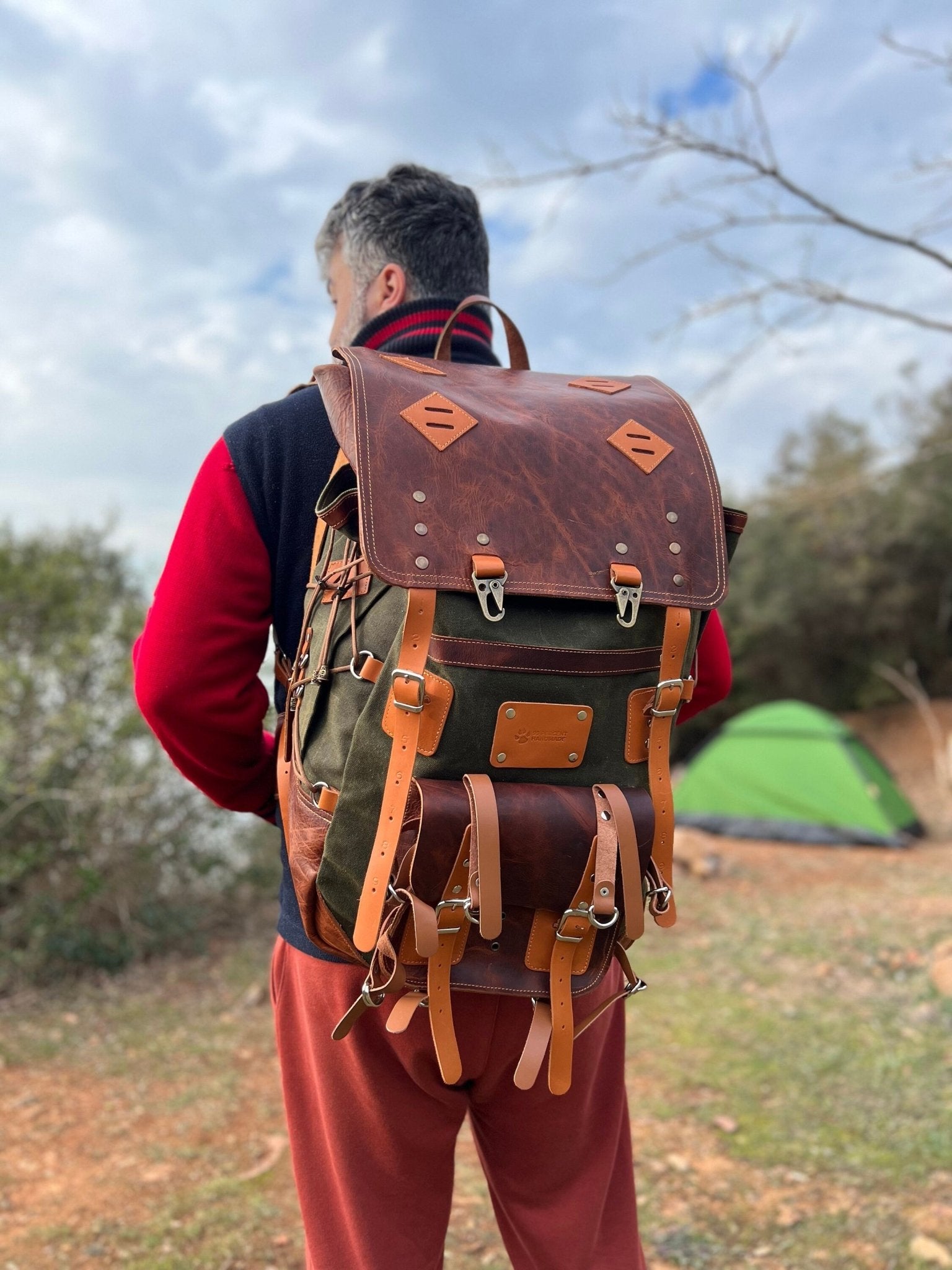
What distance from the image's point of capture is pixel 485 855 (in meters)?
1.20

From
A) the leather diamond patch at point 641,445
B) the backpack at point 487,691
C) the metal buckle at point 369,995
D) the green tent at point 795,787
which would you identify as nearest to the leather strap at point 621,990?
the backpack at point 487,691

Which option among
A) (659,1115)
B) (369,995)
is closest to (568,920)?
(369,995)

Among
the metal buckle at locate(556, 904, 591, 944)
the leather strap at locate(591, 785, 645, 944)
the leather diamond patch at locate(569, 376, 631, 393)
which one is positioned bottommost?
the metal buckle at locate(556, 904, 591, 944)

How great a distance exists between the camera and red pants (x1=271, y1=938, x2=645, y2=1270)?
4.86ft

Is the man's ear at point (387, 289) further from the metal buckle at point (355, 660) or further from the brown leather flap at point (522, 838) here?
the brown leather flap at point (522, 838)

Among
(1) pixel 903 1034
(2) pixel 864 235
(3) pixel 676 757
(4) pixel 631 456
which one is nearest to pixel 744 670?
(3) pixel 676 757

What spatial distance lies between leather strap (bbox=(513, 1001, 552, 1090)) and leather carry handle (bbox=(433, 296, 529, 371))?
935 mm

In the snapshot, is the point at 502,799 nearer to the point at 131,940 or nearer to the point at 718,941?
A: the point at 131,940

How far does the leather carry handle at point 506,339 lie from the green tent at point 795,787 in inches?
297

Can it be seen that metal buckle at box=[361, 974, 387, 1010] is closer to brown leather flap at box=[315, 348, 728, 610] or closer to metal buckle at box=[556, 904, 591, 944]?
metal buckle at box=[556, 904, 591, 944]

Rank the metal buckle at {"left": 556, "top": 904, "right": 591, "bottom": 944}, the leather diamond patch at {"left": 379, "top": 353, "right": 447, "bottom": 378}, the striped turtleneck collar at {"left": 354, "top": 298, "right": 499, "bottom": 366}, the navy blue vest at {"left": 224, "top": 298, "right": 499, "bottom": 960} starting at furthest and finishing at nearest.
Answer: the striped turtleneck collar at {"left": 354, "top": 298, "right": 499, "bottom": 366}
the navy blue vest at {"left": 224, "top": 298, "right": 499, "bottom": 960}
the leather diamond patch at {"left": 379, "top": 353, "right": 447, "bottom": 378}
the metal buckle at {"left": 556, "top": 904, "right": 591, "bottom": 944}

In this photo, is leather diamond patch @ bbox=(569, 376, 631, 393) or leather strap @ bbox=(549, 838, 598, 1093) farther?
leather diamond patch @ bbox=(569, 376, 631, 393)

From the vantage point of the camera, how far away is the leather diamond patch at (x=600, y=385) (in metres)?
1.54

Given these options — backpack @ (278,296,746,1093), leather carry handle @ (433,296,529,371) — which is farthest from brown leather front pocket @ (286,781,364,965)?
leather carry handle @ (433,296,529,371)
